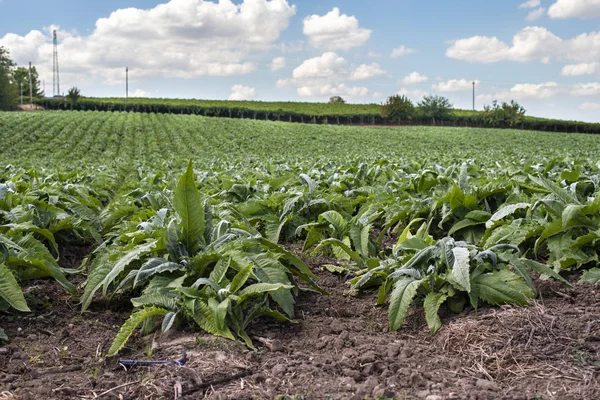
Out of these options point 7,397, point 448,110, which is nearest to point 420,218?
point 7,397

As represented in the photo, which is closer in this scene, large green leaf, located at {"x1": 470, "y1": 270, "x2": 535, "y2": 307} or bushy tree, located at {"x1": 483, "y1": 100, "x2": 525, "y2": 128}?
large green leaf, located at {"x1": 470, "y1": 270, "x2": 535, "y2": 307}

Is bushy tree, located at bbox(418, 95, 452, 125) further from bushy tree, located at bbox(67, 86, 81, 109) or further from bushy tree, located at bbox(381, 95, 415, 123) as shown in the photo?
bushy tree, located at bbox(67, 86, 81, 109)

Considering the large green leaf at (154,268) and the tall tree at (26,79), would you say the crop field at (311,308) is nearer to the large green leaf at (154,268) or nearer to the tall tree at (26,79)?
the large green leaf at (154,268)

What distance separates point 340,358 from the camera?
2562mm

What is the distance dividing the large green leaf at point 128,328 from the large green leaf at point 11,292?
26.4 inches

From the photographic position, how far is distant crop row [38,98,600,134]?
76750mm

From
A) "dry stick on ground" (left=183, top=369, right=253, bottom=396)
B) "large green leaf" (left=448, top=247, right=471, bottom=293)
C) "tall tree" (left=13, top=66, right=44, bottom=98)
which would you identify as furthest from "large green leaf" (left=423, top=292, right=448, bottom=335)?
"tall tree" (left=13, top=66, right=44, bottom=98)

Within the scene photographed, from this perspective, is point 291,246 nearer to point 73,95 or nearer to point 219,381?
point 219,381

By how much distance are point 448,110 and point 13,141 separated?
65.5 metres

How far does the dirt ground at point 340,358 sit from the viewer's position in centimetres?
224

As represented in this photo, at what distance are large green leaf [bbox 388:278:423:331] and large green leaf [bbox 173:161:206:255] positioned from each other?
1.34 metres

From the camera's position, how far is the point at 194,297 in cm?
288

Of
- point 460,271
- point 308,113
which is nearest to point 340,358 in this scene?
point 460,271

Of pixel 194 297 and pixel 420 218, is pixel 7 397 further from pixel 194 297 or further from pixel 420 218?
pixel 420 218
